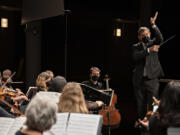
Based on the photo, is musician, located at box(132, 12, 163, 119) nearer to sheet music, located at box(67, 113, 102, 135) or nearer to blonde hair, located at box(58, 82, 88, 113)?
blonde hair, located at box(58, 82, 88, 113)

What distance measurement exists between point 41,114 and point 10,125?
0.87 metres

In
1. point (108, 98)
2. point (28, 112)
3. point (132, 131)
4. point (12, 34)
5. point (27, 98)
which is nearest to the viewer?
point (28, 112)

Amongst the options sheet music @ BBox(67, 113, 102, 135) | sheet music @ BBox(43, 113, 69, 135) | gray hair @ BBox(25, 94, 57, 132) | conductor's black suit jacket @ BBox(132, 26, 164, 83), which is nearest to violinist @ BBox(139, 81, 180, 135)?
sheet music @ BBox(67, 113, 102, 135)

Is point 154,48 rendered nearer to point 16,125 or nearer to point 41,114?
point 16,125

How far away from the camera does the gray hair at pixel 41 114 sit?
5.91 ft

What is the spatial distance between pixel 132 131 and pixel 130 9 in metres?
5.96

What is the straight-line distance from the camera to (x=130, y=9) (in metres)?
10.2

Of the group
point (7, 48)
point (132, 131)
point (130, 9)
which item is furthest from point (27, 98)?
point (130, 9)

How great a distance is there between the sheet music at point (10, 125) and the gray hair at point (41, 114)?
2.40ft

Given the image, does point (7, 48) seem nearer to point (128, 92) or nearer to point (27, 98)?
point (128, 92)

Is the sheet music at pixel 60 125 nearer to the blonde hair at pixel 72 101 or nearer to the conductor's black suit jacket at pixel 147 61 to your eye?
the blonde hair at pixel 72 101

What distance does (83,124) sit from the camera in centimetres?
252

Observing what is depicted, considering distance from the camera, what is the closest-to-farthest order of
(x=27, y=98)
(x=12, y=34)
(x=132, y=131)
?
(x=27, y=98) → (x=132, y=131) → (x=12, y=34)

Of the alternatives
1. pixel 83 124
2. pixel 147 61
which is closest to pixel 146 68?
pixel 147 61
